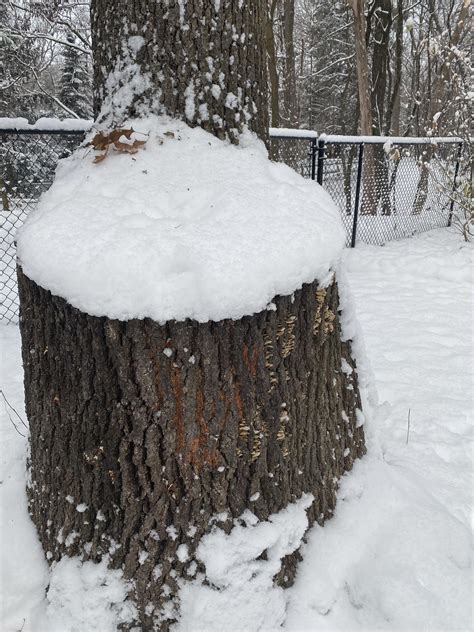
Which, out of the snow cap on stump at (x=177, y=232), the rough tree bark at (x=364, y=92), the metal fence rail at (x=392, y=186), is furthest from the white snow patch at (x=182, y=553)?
the rough tree bark at (x=364, y=92)

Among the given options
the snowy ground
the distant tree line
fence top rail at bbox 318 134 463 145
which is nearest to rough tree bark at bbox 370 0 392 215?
the distant tree line

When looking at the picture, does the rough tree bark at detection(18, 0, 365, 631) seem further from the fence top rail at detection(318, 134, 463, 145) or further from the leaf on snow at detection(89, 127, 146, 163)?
the fence top rail at detection(318, 134, 463, 145)

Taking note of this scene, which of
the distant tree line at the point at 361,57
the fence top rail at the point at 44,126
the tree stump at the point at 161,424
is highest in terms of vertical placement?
the distant tree line at the point at 361,57

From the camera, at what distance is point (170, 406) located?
128cm

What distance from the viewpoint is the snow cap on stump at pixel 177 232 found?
1.18m

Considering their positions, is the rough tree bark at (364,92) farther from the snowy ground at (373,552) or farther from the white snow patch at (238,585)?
the white snow patch at (238,585)

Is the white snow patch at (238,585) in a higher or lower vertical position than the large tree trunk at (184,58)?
lower

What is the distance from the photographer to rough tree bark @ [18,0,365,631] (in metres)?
1.27

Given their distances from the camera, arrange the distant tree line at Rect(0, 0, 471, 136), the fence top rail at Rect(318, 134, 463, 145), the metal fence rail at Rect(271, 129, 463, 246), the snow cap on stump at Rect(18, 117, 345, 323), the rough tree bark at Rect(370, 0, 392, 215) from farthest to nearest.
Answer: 1. the rough tree bark at Rect(370, 0, 392, 215)
2. the distant tree line at Rect(0, 0, 471, 136)
3. the metal fence rail at Rect(271, 129, 463, 246)
4. the fence top rail at Rect(318, 134, 463, 145)
5. the snow cap on stump at Rect(18, 117, 345, 323)

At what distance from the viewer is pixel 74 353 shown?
4.27ft

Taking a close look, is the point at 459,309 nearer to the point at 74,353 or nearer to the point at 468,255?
the point at 468,255

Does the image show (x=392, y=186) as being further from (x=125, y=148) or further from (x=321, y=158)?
(x=125, y=148)

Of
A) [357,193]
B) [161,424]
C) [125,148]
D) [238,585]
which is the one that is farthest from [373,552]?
[357,193]

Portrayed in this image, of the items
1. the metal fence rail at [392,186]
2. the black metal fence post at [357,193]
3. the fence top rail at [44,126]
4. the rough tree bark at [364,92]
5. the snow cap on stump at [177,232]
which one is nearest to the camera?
the snow cap on stump at [177,232]
